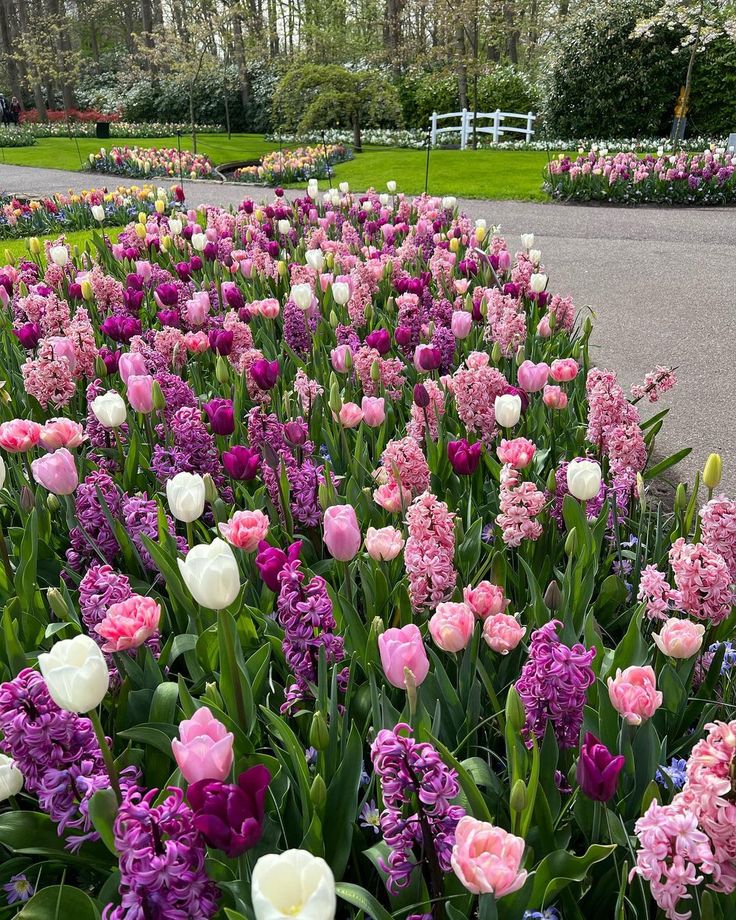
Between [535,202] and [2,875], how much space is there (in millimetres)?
12804

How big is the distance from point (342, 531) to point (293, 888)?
0.90 m

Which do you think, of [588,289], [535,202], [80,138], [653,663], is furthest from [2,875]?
[80,138]

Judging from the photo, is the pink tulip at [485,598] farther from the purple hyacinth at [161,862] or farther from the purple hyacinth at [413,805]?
the purple hyacinth at [161,862]

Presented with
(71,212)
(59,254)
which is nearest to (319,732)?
(59,254)

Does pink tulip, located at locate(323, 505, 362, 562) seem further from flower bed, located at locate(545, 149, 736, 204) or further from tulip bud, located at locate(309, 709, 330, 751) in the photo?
flower bed, located at locate(545, 149, 736, 204)

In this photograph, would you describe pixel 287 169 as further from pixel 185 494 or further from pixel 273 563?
pixel 273 563

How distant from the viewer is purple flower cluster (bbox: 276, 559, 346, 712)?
1.49 metres

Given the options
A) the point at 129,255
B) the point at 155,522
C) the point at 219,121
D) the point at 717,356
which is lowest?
the point at 717,356

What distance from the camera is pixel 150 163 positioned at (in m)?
16.5

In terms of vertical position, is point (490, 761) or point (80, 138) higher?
point (80, 138)

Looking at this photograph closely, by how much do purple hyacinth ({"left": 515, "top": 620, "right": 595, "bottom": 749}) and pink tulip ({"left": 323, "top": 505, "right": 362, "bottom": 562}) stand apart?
474mm

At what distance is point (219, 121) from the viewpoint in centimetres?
3312

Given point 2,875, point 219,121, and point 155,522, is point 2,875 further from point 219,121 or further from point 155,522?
point 219,121

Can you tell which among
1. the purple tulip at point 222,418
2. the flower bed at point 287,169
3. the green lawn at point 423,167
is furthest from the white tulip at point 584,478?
the flower bed at point 287,169
